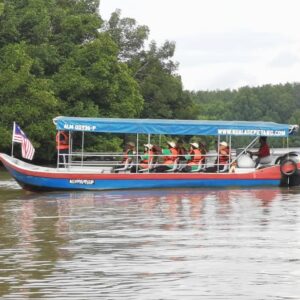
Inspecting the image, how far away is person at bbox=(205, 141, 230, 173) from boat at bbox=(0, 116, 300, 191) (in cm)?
22

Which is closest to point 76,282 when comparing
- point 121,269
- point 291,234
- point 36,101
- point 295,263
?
point 121,269

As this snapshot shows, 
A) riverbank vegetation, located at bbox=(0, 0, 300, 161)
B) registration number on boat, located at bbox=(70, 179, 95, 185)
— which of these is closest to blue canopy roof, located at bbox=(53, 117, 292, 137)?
registration number on boat, located at bbox=(70, 179, 95, 185)

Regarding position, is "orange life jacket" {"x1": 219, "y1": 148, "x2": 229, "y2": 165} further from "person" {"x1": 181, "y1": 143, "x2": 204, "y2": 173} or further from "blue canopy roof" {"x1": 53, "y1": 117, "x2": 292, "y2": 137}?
"blue canopy roof" {"x1": 53, "y1": 117, "x2": 292, "y2": 137}

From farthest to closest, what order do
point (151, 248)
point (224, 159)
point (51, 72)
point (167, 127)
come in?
1. point (51, 72)
2. point (224, 159)
3. point (167, 127)
4. point (151, 248)

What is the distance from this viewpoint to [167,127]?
82.8 feet

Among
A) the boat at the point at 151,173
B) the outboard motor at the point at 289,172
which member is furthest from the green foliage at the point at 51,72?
the outboard motor at the point at 289,172

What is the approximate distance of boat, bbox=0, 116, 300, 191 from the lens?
24.5 m

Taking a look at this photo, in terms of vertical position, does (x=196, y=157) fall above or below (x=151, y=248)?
above

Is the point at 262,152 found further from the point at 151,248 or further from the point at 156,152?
the point at 151,248

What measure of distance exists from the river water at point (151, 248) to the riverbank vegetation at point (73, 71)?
2092 centimetres

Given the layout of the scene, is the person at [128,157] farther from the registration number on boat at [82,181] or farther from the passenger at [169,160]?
the registration number on boat at [82,181]

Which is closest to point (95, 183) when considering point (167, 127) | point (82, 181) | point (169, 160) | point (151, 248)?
point (82, 181)

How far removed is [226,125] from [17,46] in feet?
67.8

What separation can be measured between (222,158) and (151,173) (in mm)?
2499
